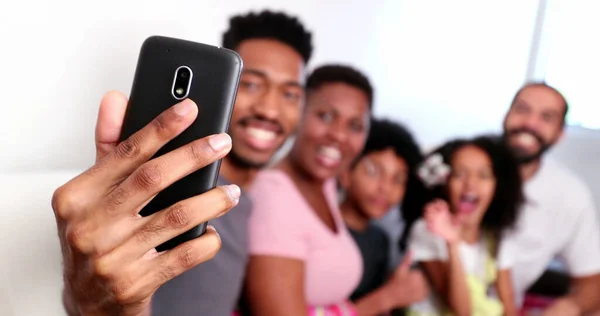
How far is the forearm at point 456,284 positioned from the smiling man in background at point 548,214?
6 cm

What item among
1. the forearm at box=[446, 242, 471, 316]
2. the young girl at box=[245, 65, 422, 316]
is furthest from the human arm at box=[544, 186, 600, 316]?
the young girl at box=[245, 65, 422, 316]

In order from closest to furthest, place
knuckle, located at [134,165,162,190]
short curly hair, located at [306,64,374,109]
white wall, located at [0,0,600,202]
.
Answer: knuckle, located at [134,165,162,190] → white wall, located at [0,0,600,202] → short curly hair, located at [306,64,374,109]

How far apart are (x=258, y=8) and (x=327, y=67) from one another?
116 mm

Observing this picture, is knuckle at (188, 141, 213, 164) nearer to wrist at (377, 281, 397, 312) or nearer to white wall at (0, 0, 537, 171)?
white wall at (0, 0, 537, 171)

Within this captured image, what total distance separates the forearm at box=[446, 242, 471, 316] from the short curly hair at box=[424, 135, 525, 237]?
0.06 meters

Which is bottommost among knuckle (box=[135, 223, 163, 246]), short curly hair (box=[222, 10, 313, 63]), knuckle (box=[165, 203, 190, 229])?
knuckle (box=[135, 223, 163, 246])

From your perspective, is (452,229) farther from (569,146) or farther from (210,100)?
(210,100)

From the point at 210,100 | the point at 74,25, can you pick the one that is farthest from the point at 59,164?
the point at 210,100

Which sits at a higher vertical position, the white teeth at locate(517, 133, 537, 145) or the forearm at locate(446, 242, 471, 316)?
the white teeth at locate(517, 133, 537, 145)

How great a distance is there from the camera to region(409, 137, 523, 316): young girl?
679 mm

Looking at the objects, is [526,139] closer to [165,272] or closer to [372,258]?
[372,258]

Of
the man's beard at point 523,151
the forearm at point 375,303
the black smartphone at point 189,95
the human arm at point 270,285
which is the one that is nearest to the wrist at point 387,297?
the forearm at point 375,303

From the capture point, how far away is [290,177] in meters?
0.65

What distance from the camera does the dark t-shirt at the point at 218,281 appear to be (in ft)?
1.91
